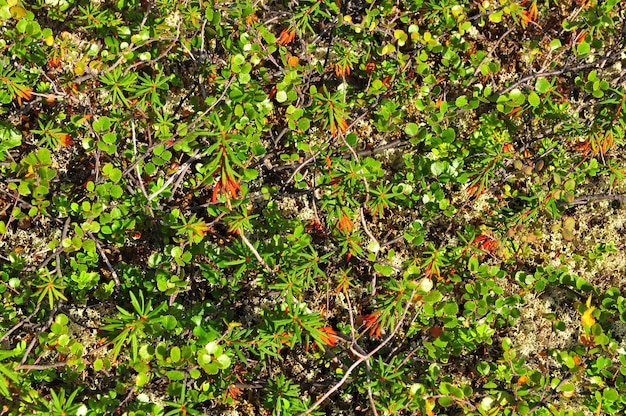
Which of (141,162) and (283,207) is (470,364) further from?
(141,162)

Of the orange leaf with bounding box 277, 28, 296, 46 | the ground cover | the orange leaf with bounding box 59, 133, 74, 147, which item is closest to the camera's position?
the ground cover

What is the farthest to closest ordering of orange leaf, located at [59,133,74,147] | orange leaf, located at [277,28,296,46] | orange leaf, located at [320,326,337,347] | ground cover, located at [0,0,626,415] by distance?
orange leaf, located at [277,28,296,46], orange leaf, located at [59,133,74,147], ground cover, located at [0,0,626,415], orange leaf, located at [320,326,337,347]

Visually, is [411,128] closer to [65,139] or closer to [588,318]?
[588,318]

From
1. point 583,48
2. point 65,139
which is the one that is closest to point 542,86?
point 583,48

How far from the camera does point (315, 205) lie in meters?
2.44

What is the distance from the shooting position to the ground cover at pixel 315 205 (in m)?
2.16

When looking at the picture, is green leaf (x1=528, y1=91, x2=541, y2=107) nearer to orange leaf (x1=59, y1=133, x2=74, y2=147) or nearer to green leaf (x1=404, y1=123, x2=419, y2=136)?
green leaf (x1=404, y1=123, x2=419, y2=136)

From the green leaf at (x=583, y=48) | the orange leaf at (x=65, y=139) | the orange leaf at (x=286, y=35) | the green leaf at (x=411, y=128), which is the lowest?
the orange leaf at (x=65, y=139)

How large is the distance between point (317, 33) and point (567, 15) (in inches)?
50.2

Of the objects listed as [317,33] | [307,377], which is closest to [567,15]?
[317,33]

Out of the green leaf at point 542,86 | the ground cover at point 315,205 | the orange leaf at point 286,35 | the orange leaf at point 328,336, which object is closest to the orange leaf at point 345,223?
the ground cover at point 315,205

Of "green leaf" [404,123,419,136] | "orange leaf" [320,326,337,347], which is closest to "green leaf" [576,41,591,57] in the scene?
"green leaf" [404,123,419,136]

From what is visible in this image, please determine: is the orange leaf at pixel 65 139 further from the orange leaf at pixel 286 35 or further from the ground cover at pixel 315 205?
the orange leaf at pixel 286 35

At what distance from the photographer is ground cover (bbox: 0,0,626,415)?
7.08 feet
